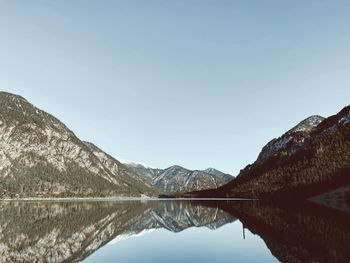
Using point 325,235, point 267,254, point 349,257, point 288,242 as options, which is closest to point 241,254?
point 267,254

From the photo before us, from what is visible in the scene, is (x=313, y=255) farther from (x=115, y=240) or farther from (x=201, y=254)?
(x=115, y=240)

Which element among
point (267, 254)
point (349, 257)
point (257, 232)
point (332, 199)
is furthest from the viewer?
point (332, 199)

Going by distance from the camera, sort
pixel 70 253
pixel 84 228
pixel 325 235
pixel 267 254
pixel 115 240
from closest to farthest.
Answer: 1. pixel 267 254
2. pixel 70 253
3. pixel 325 235
4. pixel 115 240
5. pixel 84 228

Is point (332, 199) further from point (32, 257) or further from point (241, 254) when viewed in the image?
point (32, 257)

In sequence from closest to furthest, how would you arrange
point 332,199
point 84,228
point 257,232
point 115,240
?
point 115,240
point 257,232
point 84,228
point 332,199

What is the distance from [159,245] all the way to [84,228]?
24233mm

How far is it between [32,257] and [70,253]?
4.45 meters

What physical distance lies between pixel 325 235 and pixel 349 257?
701 inches

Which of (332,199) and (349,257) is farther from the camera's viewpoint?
(332,199)

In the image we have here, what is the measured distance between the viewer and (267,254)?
131ft

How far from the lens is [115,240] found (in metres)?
54.8

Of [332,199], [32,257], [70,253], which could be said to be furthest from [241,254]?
[332,199]

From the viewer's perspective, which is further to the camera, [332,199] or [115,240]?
[332,199]

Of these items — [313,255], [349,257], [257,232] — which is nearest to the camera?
[349,257]
